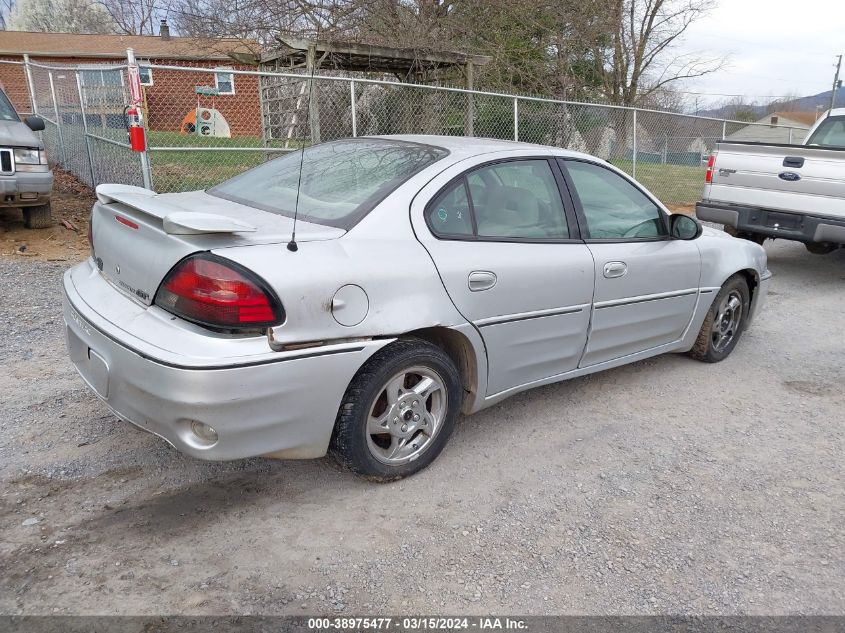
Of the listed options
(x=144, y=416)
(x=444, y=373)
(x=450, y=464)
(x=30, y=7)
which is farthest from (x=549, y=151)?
(x=30, y=7)

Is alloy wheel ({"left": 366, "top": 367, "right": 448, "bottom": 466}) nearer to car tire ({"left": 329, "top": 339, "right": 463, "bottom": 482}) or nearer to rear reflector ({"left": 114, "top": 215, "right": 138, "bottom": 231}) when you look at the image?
car tire ({"left": 329, "top": 339, "right": 463, "bottom": 482})

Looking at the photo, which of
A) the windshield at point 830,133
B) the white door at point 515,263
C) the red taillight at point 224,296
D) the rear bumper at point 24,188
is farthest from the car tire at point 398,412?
the windshield at point 830,133

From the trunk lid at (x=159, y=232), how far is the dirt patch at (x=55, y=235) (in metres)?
4.72

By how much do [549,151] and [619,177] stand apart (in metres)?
0.60

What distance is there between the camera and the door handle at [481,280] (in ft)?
10.4

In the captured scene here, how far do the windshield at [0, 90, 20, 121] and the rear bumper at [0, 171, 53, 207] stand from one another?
0.97 metres

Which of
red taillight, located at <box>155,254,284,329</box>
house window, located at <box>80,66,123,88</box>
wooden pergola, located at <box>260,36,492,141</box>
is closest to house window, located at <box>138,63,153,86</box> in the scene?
house window, located at <box>80,66,123,88</box>

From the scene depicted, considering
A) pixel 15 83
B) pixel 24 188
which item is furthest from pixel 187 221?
pixel 15 83

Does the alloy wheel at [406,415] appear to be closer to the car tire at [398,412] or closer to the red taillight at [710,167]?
the car tire at [398,412]

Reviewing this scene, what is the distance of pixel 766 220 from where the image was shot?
7.71 metres

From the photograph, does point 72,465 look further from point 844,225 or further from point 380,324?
point 844,225

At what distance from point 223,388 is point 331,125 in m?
8.48

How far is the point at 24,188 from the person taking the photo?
24.4 ft

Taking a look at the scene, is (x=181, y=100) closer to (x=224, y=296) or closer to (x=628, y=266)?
(x=628, y=266)
